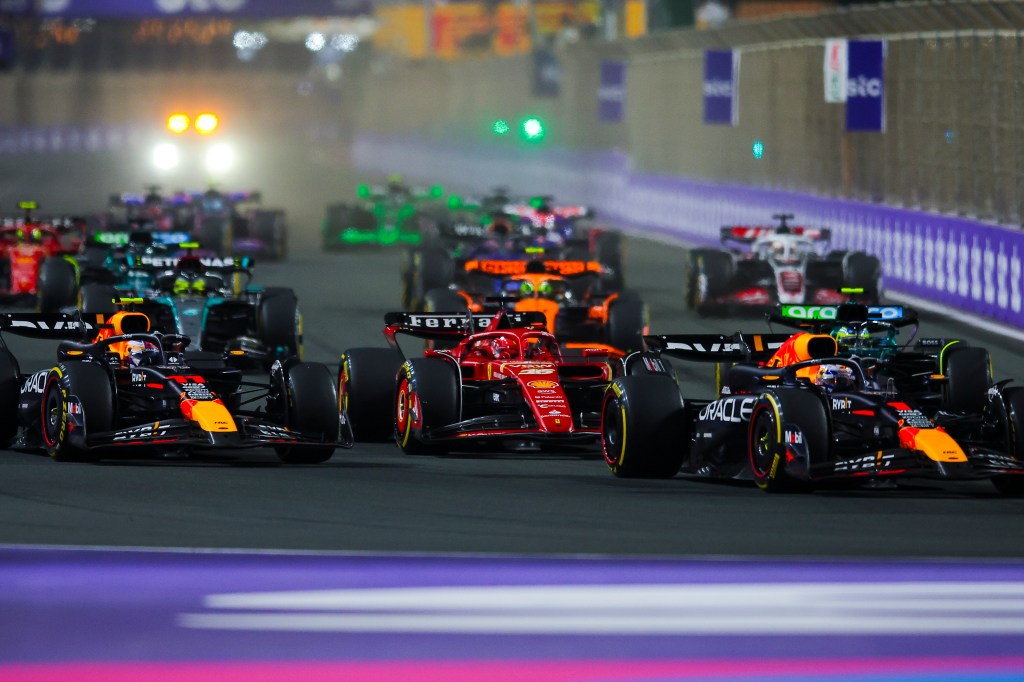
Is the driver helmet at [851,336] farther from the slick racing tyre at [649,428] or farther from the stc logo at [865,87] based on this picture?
the stc logo at [865,87]

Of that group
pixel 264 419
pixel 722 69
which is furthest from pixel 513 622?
pixel 722 69

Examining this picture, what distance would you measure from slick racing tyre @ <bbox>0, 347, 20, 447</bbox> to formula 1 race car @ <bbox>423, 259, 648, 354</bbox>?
14.4ft

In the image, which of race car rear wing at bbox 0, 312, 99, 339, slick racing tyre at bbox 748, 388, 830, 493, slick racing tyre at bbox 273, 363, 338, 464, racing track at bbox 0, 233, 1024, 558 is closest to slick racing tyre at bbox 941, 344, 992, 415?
racing track at bbox 0, 233, 1024, 558

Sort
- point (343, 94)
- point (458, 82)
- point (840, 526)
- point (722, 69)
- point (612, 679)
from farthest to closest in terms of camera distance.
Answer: point (343, 94), point (458, 82), point (722, 69), point (840, 526), point (612, 679)

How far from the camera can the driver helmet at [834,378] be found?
13703 mm

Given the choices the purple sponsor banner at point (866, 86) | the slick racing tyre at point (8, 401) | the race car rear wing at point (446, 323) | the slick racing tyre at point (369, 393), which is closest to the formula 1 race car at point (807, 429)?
the slick racing tyre at point (369, 393)

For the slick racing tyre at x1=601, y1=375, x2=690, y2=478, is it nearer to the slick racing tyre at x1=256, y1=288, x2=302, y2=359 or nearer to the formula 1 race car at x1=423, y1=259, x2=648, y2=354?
the formula 1 race car at x1=423, y1=259, x2=648, y2=354

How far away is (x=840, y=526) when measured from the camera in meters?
11.8

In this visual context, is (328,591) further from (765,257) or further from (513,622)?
(765,257)

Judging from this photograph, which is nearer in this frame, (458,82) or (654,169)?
(654,169)

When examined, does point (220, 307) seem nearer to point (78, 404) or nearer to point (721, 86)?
point (78, 404)

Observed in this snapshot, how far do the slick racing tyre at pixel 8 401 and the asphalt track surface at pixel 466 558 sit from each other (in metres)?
0.27

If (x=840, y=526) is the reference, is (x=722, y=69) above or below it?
above

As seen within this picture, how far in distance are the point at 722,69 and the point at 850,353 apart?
2877 cm
